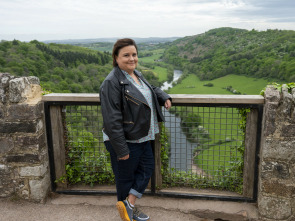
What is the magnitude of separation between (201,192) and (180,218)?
461 mm

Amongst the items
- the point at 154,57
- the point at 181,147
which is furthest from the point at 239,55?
the point at 181,147

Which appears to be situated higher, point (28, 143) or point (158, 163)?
point (28, 143)

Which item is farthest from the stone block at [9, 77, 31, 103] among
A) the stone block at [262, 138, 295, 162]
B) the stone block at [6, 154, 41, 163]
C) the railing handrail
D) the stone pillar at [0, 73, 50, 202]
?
the stone block at [262, 138, 295, 162]

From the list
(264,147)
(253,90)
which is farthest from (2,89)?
(253,90)

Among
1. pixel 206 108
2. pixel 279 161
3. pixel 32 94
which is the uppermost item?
pixel 32 94

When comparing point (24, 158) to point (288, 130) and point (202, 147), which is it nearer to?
point (202, 147)

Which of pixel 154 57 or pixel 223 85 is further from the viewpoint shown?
pixel 154 57

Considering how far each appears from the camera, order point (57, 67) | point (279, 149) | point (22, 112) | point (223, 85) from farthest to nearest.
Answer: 1. point (223, 85)
2. point (57, 67)
3. point (22, 112)
4. point (279, 149)

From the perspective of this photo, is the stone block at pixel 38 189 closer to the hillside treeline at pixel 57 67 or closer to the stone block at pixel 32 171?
the stone block at pixel 32 171

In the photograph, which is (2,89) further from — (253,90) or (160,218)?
(253,90)

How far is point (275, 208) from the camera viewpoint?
8.61ft

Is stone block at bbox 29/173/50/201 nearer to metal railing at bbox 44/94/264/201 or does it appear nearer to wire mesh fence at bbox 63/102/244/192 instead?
metal railing at bbox 44/94/264/201

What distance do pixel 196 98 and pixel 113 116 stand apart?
1.02 meters

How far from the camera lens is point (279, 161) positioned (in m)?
2.52
